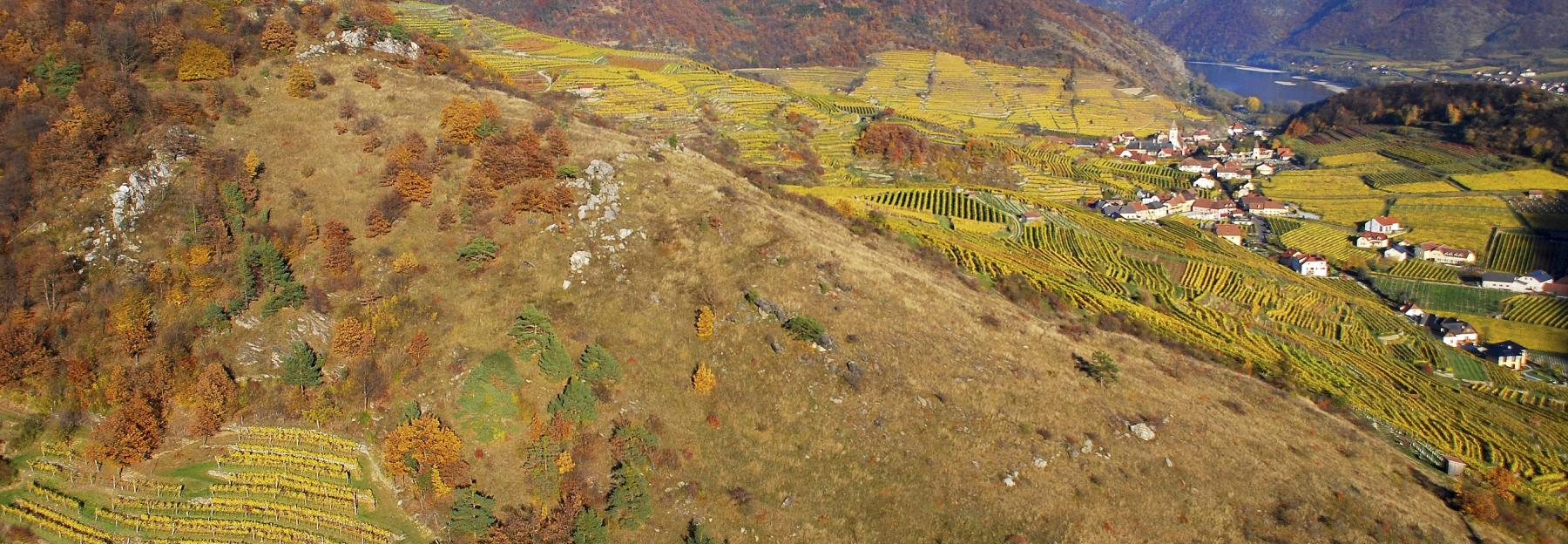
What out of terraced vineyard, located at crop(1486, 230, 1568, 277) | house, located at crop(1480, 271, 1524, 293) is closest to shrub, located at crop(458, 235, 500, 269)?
house, located at crop(1480, 271, 1524, 293)

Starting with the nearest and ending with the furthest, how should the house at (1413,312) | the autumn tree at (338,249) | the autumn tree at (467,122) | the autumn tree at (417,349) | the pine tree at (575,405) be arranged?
the pine tree at (575,405) → the autumn tree at (417,349) → the autumn tree at (338,249) → the autumn tree at (467,122) → the house at (1413,312)

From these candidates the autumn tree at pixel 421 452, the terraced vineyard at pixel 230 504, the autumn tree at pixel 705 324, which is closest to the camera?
the terraced vineyard at pixel 230 504

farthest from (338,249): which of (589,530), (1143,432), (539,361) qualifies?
(1143,432)

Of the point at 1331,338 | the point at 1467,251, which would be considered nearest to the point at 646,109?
the point at 1331,338

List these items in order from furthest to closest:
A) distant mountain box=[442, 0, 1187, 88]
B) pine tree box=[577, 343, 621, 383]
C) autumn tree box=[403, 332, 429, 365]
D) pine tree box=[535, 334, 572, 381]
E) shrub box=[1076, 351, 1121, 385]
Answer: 1. distant mountain box=[442, 0, 1187, 88]
2. shrub box=[1076, 351, 1121, 385]
3. autumn tree box=[403, 332, 429, 365]
4. pine tree box=[577, 343, 621, 383]
5. pine tree box=[535, 334, 572, 381]

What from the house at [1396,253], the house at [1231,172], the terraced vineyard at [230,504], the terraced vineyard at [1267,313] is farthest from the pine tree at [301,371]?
the house at [1231,172]

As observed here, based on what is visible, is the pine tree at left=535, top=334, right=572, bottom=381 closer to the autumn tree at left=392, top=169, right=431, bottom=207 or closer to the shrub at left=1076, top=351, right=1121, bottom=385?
the autumn tree at left=392, top=169, right=431, bottom=207

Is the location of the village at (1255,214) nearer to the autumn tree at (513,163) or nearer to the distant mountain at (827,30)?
the distant mountain at (827,30)
